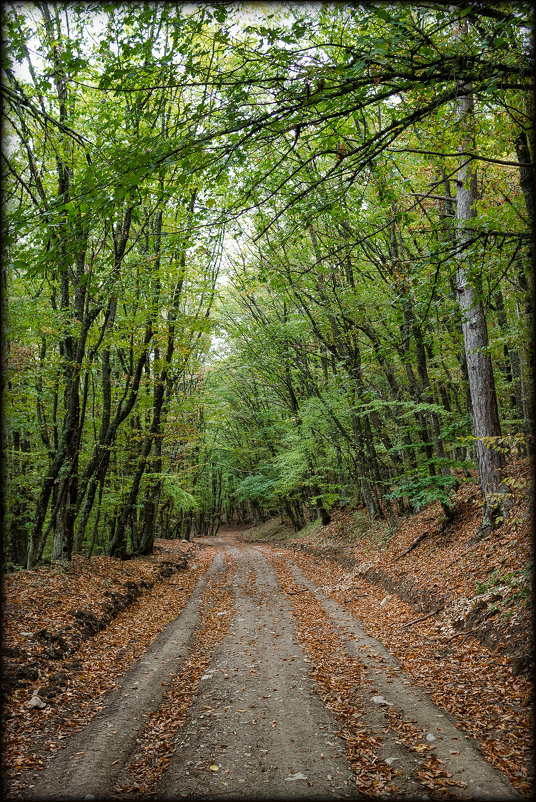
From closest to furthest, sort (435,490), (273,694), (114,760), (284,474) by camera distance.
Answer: (114,760) < (273,694) < (435,490) < (284,474)

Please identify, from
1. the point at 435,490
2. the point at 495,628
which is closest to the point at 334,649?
the point at 495,628

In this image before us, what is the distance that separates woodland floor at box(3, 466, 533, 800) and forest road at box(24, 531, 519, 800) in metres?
0.02

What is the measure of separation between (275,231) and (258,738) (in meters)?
6.13

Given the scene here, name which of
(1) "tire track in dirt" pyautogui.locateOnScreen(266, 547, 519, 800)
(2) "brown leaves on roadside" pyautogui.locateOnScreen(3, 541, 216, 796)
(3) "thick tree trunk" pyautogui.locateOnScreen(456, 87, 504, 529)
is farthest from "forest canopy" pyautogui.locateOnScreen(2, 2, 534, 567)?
(1) "tire track in dirt" pyautogui.locateOnScreen(266, 547, 519, 800)

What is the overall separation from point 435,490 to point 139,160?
9.09 metres

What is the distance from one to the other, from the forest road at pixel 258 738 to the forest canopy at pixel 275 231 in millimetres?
3121

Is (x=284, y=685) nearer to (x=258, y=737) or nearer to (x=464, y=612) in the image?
(x=258, y=737)

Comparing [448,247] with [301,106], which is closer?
[301,106]

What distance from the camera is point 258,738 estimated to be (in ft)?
14.0

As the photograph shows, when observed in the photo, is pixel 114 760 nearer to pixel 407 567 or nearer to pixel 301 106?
pixel 301 106

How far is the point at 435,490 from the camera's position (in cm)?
1006

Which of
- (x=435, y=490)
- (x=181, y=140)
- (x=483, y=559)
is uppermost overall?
(x=181, y=140)

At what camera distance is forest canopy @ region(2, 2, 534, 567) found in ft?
11.8

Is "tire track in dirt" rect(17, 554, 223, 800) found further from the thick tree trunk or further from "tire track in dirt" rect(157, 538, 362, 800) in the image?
the thick tree trunk
